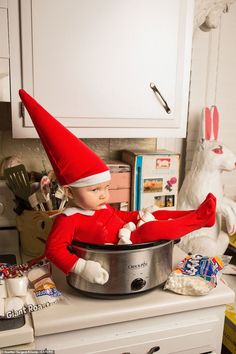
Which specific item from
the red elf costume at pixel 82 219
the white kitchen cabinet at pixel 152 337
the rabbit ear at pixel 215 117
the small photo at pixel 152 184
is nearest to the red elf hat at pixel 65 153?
the red elf costume at pixel 82 219

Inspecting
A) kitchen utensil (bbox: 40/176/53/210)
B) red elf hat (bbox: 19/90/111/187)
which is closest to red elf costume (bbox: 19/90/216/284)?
red elf hat (bbox: 19/90/111/187)

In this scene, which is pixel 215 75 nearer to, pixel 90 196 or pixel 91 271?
pixel 90 196

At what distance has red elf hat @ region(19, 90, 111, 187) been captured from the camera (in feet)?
2.73

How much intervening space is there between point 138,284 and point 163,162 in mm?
606

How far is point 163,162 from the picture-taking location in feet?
4.52

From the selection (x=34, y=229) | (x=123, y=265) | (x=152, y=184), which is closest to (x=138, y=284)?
(x=123, y=265)

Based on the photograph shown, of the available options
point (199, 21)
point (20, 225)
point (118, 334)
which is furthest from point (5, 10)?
point (118, 334)

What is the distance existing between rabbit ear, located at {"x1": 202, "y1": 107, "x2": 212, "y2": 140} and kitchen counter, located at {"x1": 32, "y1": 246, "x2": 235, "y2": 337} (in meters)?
0.67

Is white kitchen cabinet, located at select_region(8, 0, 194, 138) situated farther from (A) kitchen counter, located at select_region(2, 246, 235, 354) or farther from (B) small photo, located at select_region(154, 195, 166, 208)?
(A) kitchen counter, located at select_region(2, 246, 235, 354)

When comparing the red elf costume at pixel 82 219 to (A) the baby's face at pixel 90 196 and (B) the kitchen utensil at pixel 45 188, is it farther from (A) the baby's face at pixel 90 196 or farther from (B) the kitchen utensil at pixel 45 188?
(B) the kitchen utensil at pixel 45 188

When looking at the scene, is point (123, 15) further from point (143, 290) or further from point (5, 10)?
point (143, 290)

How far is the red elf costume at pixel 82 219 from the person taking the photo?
0.83 m

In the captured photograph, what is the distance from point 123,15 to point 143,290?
2.67ft

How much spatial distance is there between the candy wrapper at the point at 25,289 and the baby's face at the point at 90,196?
0.21m
